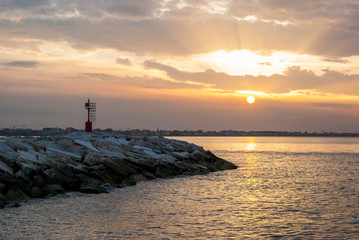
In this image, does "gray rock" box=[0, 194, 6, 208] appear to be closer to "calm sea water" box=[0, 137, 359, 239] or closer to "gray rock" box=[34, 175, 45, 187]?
"calm sea water" box=[0, 137, 359, 239]

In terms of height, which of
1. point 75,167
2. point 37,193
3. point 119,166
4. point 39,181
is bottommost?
point 37,193

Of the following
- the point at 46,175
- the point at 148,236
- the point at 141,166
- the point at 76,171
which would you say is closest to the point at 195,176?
the point at 141,166

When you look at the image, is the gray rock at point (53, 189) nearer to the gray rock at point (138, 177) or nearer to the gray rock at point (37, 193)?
the gray rock at point (37, 193)

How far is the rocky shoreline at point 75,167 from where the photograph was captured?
19750 millimetres

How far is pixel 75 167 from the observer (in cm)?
2350

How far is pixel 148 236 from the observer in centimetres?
1302

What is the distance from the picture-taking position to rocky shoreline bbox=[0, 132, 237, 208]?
1975 centimetres

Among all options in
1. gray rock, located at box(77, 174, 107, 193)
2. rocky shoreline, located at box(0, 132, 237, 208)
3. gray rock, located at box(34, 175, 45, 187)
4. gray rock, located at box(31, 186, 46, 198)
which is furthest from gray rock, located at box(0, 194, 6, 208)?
gray rock, located at box(77, 174, 107, 193)

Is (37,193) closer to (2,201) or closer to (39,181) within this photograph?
(39,181)

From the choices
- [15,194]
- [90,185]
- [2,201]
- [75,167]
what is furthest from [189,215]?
[75,167]

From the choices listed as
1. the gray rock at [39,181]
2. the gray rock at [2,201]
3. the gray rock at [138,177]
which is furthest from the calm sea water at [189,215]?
the gray rock at [138,177]

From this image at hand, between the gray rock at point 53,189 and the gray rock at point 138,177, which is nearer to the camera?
the gray rock at point 53,189

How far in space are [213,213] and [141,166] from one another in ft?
44.0

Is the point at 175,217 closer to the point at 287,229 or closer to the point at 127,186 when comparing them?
the point at 287,229
